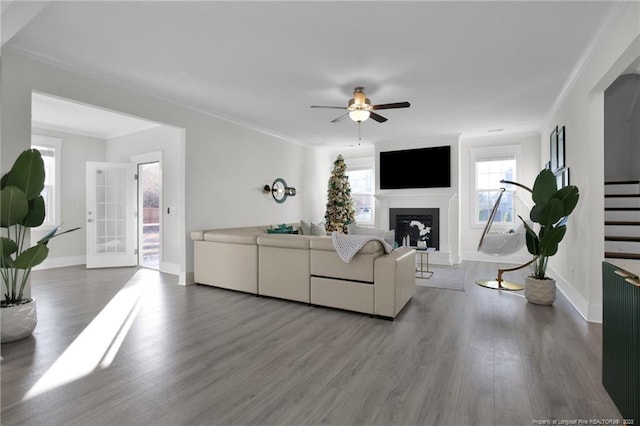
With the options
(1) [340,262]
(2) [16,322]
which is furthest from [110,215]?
(1) [340,262]

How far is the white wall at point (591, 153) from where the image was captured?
8.66 feet

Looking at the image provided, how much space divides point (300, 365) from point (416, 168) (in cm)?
591

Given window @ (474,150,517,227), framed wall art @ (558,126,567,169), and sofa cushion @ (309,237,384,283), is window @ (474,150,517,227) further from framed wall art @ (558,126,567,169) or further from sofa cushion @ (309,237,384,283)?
sofa cushion @ (309,237,384,283)

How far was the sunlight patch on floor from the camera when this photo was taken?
7.41ft

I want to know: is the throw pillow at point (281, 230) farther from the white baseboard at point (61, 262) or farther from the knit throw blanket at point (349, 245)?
the white baseboard at point (61, 262)

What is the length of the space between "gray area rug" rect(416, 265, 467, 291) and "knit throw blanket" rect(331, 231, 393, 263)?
174 cm

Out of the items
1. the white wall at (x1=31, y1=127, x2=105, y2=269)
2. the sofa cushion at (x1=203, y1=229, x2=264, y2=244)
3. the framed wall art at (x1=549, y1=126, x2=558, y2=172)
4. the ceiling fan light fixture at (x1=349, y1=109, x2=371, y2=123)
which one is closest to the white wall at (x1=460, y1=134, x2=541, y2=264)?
the framed wall art at (x1=549, y1=126, x2=558, y2=172)

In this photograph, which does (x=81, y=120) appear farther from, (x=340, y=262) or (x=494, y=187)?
(x=494, y=187)

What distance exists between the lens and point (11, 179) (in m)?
2.82

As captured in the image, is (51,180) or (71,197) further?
(71,197)

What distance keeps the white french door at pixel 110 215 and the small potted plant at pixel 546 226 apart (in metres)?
6.86

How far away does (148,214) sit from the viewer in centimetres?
767

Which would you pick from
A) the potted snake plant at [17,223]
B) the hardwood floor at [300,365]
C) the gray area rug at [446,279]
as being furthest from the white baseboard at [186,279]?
the gray area rug at [446,279]

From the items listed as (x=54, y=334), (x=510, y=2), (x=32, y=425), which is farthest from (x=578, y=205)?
(x=54, y=334)
